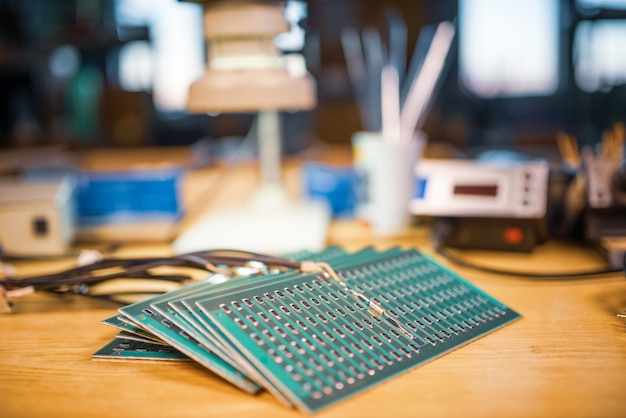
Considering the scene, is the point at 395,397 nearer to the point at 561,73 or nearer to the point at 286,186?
the point at 286,186

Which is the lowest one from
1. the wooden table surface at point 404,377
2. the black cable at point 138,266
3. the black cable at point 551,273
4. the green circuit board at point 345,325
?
the wooden table surface at point 404,377

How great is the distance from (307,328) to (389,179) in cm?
57

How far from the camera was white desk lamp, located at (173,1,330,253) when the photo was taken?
98 centimetres

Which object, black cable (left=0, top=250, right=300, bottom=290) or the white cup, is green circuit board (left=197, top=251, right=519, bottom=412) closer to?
black cable (left=0, top=250, right=300, bottom=290)

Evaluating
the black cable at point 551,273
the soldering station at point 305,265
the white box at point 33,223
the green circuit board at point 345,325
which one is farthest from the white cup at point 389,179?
the white box at point 33,223

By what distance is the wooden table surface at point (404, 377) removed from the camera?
49cm

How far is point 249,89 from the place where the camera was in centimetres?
100

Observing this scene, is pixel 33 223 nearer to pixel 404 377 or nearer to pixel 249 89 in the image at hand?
pixel 249 89

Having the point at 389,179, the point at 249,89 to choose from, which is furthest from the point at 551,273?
the point at 249,89

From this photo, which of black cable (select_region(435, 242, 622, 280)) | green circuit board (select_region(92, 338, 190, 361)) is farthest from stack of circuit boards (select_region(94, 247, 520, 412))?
black cable (select_region(435, 242, 622, 280))

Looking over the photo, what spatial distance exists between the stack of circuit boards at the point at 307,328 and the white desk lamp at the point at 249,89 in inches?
11.6

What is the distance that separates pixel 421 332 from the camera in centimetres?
60

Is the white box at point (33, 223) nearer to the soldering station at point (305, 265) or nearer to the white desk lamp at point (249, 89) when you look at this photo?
the soldering station at point (305, 265)

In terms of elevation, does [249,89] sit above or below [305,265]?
above
